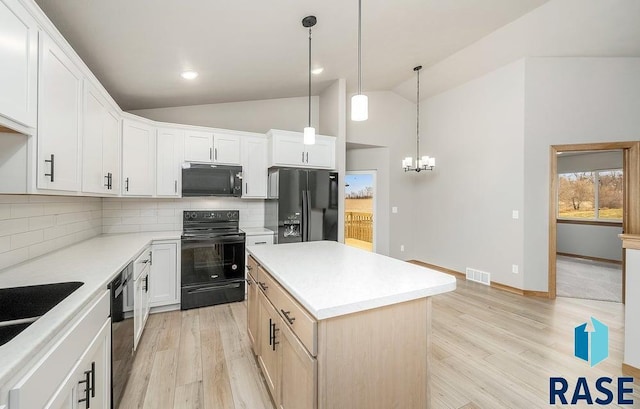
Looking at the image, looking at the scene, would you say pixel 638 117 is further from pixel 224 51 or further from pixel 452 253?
pixel 224 51

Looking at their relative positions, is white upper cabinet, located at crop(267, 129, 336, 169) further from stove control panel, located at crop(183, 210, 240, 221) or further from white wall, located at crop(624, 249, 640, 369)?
white wall, located at crop(624, 249, 640, 369)

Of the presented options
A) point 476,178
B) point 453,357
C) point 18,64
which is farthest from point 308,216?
point 18,64

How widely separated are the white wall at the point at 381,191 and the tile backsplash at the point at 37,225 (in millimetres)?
4579

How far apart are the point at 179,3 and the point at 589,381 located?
4088mm

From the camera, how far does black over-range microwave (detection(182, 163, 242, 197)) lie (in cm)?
352

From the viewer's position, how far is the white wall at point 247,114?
3.94 metres

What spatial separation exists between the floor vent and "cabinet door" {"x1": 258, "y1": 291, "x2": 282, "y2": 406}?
151 inches

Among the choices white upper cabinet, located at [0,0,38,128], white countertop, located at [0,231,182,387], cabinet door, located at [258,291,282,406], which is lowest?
cabinet door, located at [258,291,282,406]

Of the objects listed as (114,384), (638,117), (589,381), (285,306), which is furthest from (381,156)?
(114,384)

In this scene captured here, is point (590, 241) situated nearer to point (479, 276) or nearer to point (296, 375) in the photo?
point (479, 276)

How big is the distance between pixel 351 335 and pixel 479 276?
411cm

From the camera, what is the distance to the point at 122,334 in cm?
180

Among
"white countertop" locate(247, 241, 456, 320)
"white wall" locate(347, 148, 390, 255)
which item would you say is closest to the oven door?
"white countertop" locate(247, 241, 456, 320)

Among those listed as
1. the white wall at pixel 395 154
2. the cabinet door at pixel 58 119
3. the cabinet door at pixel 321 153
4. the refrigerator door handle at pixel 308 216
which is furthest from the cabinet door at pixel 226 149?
the white wall at pixel 395 154
